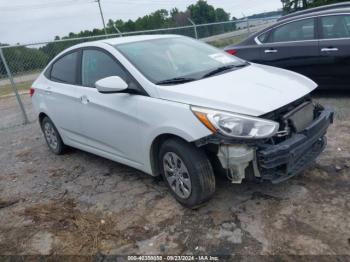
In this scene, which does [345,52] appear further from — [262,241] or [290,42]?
[262,241]

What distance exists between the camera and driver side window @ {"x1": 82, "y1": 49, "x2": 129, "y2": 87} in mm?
4090

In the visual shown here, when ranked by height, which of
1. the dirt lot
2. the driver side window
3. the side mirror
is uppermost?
the driver side window

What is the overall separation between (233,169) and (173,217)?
0.79 metres

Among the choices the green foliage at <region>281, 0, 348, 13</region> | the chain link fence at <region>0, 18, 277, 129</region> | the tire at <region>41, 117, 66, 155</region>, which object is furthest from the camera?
the green foliage at <region>281, 0, 348, 13</region>

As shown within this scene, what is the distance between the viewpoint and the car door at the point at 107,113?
3.87m

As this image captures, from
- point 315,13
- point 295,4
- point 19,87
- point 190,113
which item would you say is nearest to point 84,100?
point 190,113

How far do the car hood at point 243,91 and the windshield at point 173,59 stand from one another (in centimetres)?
23

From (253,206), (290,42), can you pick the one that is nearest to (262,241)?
(253,206)

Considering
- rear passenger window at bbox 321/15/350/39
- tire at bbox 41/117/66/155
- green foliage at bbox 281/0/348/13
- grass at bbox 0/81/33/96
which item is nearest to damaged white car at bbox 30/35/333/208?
tire at bbox 41/117/66/155

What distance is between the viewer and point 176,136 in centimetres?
345

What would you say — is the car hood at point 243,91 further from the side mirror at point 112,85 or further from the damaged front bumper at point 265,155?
the side mirror at point 112,85

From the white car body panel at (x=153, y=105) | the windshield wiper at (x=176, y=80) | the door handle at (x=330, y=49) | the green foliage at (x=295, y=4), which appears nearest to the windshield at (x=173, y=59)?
the windshield wiper at (x=176, y=80)

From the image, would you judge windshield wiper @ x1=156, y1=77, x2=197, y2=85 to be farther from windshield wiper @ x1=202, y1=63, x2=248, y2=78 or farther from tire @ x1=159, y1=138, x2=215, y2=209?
tire @ x1=159, y1=138, x2=215, y2=209

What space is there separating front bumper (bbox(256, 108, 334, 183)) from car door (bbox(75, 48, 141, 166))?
1.34 metres
